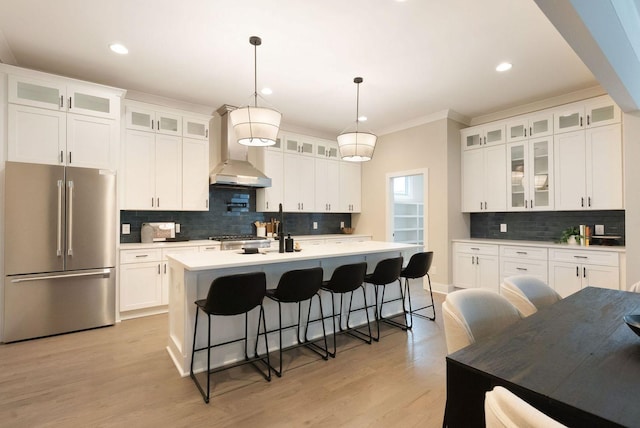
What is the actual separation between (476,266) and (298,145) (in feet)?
11.9

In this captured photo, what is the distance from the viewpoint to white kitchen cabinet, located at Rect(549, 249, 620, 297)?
3.75 meters

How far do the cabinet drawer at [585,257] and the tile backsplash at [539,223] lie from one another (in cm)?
57

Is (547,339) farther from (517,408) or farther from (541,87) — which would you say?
(541,87)

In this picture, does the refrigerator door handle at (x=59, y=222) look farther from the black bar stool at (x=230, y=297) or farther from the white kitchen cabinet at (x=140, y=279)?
the black bar stool at (x=230, y=297)

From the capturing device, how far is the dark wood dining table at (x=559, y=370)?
0.88 meters

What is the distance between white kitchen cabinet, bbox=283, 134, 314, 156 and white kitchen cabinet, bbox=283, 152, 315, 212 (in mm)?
75

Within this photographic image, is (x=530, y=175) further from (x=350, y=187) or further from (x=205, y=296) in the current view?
(x=205, y=296)

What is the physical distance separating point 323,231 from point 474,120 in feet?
11.3

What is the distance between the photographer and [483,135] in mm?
5105

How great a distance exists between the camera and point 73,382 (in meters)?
2.42

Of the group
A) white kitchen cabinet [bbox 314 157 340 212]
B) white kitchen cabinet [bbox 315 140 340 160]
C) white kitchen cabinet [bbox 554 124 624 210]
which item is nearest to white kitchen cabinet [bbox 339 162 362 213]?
white kitchen cabinet [bbox 314 157 340 212]

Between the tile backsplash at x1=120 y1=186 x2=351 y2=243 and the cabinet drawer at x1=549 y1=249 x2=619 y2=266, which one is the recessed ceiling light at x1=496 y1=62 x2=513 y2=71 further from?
the tile backsplash at x1=120 y1=186 x2=351 y2=243

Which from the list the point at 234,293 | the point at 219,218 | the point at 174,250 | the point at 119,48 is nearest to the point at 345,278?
the point at 234,293

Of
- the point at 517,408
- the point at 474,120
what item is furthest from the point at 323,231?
the point at 517,408
